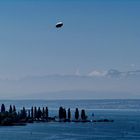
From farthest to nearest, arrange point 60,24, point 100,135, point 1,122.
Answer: point 1,122 → point 100,135 → point 60,24

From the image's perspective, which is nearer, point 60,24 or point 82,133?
point 60,24

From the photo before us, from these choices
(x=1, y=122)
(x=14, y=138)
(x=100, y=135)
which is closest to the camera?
(x=14, y=138)

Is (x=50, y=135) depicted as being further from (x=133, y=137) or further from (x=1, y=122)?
(x=1, y=122)

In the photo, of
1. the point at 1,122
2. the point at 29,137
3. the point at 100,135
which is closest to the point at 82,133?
the point at 100,135

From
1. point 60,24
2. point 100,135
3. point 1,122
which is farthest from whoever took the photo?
point 1,122

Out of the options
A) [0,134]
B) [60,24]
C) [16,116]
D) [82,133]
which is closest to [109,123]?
[16,116]

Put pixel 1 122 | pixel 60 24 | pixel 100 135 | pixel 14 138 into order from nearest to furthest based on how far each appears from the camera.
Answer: pixel 60 24
pixel 14 138
pixel 100 135
pixel 1 122

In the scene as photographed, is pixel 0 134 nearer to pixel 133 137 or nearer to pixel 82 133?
pixel 82 133

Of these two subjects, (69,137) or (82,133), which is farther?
(82,133)
